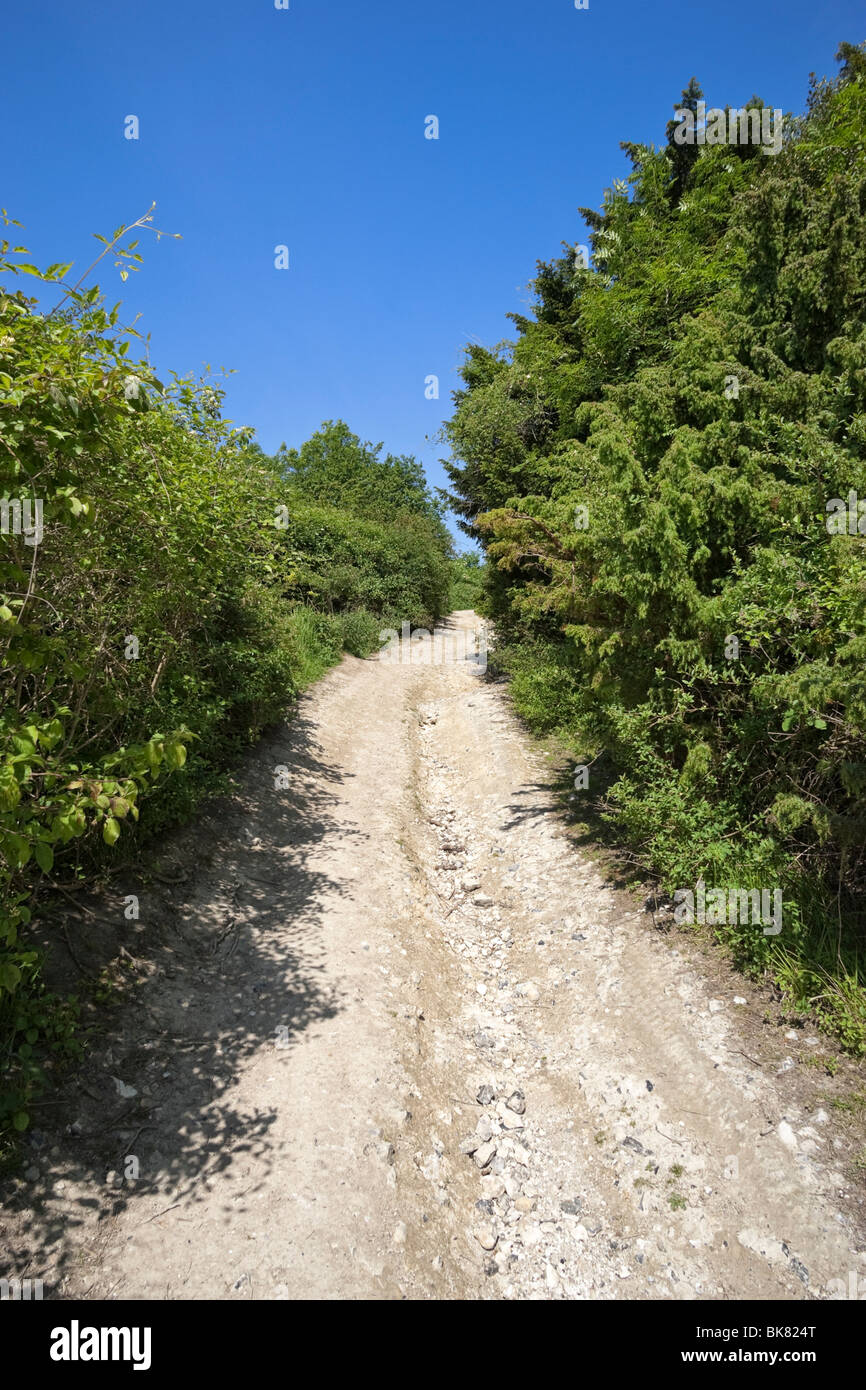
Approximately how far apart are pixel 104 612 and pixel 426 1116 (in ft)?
14.2

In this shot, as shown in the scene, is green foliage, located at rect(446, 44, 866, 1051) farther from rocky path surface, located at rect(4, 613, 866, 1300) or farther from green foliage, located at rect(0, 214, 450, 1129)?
green foliage, located at rect(0, 214, 450, 1129)

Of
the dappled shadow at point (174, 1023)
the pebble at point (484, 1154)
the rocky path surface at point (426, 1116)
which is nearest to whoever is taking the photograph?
the rocky path surface at point (426, 1116)

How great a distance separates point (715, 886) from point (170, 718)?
5219 mm

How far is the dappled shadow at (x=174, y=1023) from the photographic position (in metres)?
3.57

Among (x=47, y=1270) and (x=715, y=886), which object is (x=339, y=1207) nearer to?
(x=47, y=1270)

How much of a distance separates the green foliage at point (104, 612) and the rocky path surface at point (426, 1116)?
76cm

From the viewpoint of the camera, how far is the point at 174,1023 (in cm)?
498
